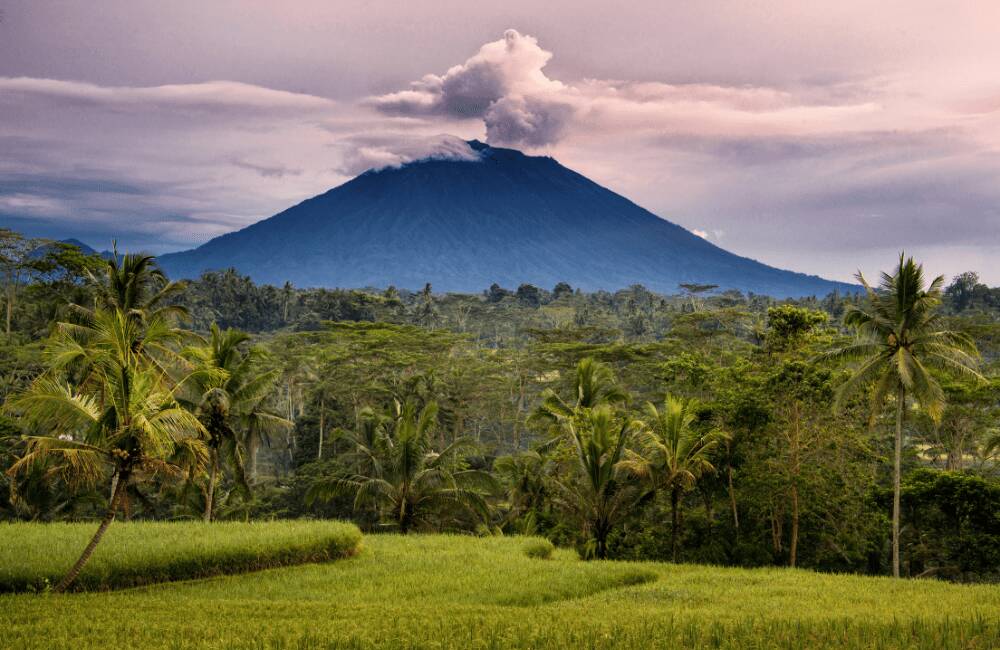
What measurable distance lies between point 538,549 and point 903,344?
453 inches

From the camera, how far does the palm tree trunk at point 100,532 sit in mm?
11531

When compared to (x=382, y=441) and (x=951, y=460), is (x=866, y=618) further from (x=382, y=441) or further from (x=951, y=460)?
(x=951, y=460)

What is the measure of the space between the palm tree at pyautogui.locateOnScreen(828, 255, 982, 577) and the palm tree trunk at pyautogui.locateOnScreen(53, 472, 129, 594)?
1729 centimetres

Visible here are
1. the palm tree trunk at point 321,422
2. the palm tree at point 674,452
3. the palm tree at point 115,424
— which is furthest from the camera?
the palm tree trunk at point 321,422

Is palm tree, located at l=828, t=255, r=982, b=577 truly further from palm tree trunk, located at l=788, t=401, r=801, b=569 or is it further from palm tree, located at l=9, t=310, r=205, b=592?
palm tree, located at l=9, t=310, r=205, b=592

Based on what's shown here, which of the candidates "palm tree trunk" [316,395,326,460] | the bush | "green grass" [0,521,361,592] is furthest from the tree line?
"palm tree trunk" [316,395,326,460]

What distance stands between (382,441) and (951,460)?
82.7ft

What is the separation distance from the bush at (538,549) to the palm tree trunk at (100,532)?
10421mm

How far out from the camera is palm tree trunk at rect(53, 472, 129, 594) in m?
11.5

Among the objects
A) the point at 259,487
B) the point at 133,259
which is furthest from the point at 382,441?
the point at 259,487

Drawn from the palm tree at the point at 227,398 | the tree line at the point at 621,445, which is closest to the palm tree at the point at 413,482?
the tree line at the point at 621,445

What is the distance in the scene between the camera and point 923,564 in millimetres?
25062

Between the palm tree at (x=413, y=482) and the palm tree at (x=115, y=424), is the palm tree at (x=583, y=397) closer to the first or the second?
the palm tree at (x=413, y=482)

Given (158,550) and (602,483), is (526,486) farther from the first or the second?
(158,550)
